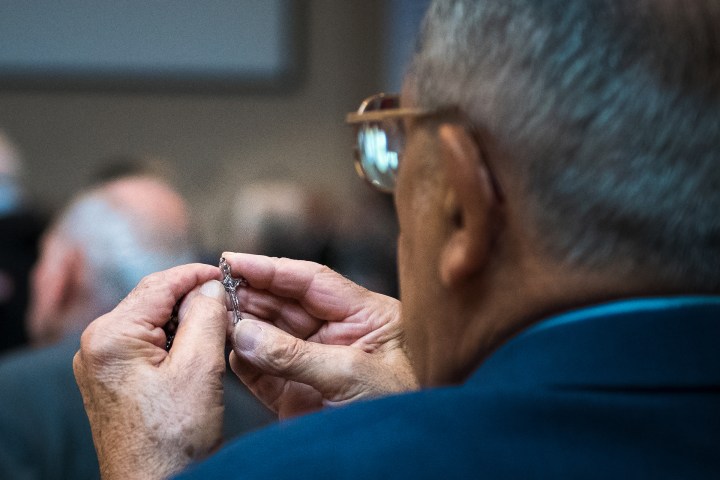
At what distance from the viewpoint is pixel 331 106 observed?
21.3 ft

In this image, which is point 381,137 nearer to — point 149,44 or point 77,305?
point 77,305

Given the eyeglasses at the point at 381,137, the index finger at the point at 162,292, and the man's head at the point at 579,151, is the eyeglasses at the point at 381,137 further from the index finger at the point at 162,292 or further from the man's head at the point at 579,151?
the index finger at the point at 162,292

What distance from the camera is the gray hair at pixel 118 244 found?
2.38m

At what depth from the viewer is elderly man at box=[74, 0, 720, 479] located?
713 millimetres

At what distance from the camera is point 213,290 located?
116cm

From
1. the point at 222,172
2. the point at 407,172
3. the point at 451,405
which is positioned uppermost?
the point at 407,172

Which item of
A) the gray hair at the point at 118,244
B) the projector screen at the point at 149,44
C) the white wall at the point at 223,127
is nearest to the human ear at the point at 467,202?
the gray hair at the point at 118,244

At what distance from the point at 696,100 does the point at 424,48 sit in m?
0.25

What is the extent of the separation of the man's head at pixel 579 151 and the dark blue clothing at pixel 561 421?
1.4 inches

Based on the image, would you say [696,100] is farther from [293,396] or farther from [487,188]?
[293,396]

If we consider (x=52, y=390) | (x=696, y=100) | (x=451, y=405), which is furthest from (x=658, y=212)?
(x=52, y=390)

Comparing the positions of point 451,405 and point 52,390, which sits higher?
point 451,405

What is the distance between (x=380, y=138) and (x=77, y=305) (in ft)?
5.44

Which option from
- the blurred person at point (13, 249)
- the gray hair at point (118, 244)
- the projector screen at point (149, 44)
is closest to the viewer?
the gray hair at point (118, 244)
